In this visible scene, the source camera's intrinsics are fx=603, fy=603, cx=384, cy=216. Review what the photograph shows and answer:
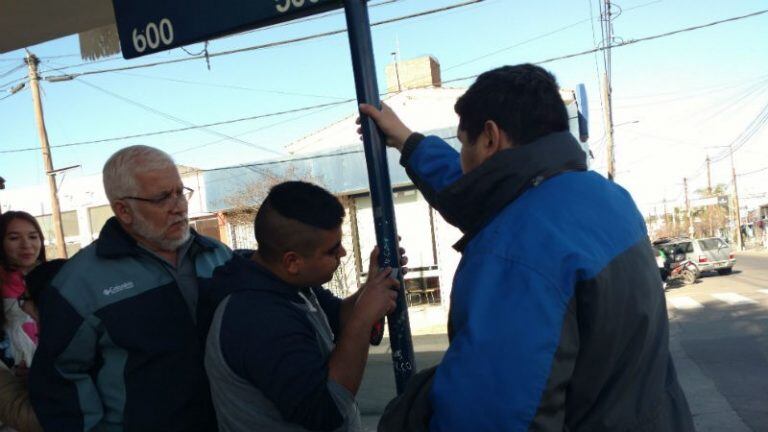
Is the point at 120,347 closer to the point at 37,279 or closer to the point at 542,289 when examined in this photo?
the point at 37,279

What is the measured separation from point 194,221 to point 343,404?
19.4m

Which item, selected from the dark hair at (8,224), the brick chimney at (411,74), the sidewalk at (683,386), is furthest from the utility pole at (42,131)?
the dark hair at (8,224)

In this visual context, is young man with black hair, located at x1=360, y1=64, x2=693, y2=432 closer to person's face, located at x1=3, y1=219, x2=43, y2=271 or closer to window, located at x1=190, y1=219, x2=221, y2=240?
person's face, located at x1=3, y1=219, x2=43, y2=271

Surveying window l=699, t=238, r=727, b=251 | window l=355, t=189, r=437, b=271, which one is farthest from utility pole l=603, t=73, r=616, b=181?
window l=699, t=238, r=727, b=251

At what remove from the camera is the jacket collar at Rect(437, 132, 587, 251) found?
1195 mm

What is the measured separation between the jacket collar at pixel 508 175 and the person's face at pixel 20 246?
2698 millimetres

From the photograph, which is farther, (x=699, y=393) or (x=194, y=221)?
(x=194, y=221)

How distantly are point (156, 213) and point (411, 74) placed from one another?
2155 centimetres

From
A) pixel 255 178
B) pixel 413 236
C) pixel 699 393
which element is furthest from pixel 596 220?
pixel 255 178

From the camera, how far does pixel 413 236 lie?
17312 mm

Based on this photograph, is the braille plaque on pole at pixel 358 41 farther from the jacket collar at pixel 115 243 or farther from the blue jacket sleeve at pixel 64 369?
the blue jacket sleeve at pixel 64 369

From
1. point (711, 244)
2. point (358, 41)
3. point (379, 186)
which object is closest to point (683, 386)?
point (379, 186)

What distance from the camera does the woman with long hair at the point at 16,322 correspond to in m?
2.12

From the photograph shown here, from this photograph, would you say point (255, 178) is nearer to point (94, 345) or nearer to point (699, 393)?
point (699, 393)
